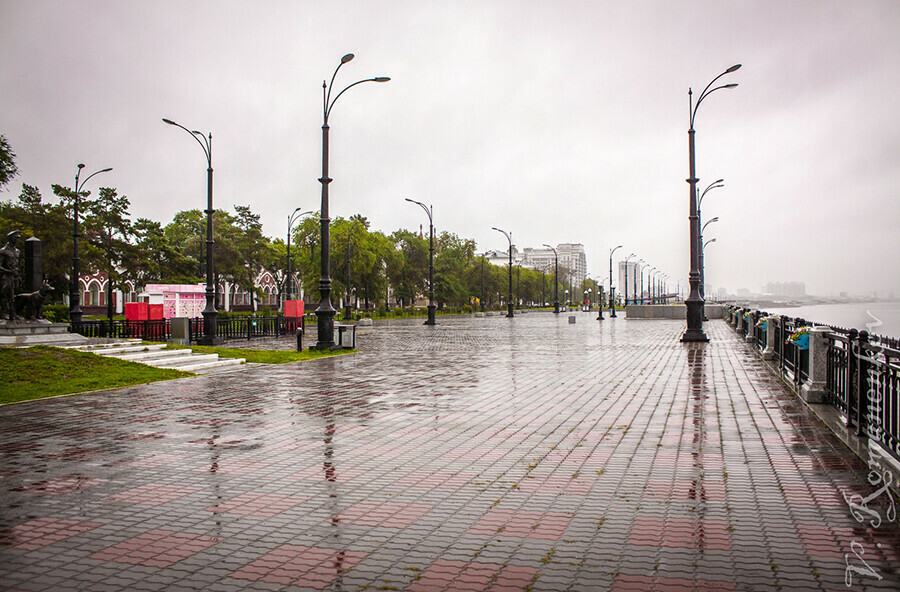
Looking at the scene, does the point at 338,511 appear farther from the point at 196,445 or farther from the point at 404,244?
the point at 404,244

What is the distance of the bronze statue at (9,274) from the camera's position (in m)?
16.1

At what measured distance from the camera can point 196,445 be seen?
7500 mm

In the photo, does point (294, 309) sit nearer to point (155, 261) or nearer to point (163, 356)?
point (163, 356)

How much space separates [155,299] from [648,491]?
31673mm

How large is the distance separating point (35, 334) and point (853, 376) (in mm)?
17526

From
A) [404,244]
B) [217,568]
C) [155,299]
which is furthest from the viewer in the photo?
[404,244]

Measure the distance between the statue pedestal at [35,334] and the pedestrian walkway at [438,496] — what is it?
6.32m

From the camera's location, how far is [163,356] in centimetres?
1688

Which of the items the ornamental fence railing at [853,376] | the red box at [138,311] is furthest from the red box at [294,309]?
the ornamental fence railing at [853,376]

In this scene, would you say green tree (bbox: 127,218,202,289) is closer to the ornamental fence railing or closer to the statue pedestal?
the statue pedestal

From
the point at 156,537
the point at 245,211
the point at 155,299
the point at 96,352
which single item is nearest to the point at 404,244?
the point at 245,211

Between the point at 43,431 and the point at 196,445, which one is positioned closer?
the point at 196,445

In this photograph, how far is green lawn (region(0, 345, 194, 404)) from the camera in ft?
39.2

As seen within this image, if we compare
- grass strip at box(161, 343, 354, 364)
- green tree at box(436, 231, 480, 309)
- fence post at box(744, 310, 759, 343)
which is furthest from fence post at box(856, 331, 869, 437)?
green tree at box(436, 231, 480, 309)
